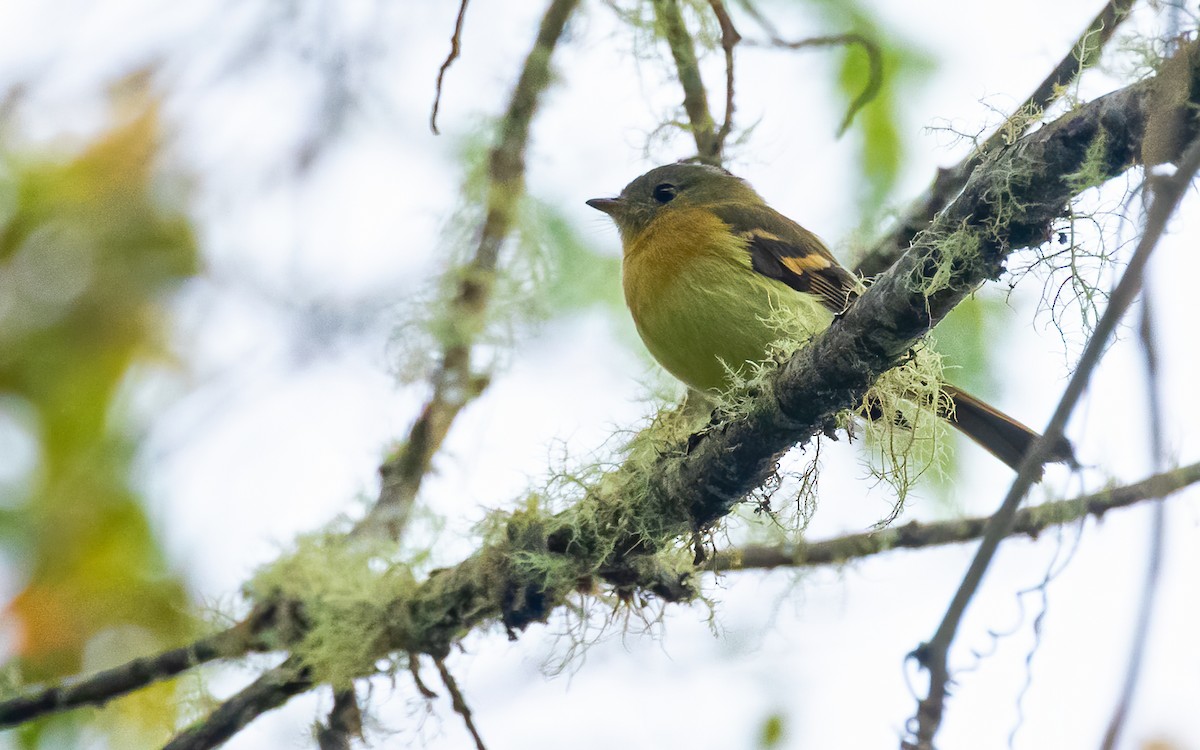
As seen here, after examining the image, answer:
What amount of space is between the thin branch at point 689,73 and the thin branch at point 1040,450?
314cm

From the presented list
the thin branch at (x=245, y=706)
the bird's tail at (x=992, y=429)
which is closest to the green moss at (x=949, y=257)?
the bird's tail at (x=992, y=429)

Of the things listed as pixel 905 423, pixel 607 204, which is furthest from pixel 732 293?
pixel 607 204

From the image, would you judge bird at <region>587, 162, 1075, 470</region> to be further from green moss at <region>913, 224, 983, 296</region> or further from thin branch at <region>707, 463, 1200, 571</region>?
green moss at <region>913, 224, 983, 296</region>

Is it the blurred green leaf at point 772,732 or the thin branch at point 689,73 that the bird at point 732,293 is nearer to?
the thin branch at point 689,73

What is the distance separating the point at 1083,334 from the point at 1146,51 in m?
0.51

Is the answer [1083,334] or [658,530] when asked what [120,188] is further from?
[1083,334]

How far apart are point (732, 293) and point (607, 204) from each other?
1346 mm

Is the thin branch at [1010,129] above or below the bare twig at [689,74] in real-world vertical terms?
below

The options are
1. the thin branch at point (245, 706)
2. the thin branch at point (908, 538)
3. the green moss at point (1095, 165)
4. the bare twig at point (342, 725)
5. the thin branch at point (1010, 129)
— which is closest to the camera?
the green moss at point (1095, 165)

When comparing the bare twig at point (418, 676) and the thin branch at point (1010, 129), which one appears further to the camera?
the bare twig at point (418, 676)

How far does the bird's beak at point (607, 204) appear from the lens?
15.8 ft

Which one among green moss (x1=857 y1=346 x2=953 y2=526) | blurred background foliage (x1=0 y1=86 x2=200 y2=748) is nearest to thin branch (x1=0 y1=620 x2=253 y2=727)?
blurred background foliage (x1=0 y1=86 x2=200 y2=748)

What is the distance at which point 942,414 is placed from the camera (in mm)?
3471

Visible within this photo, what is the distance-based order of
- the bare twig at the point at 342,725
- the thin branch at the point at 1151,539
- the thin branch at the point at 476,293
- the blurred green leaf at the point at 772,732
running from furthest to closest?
the blurred green leaf at the point at 772,732, the thin branch at the point at 476,293, the bare twig at the point at 342,725, the thin branch at the point at 1151,539
